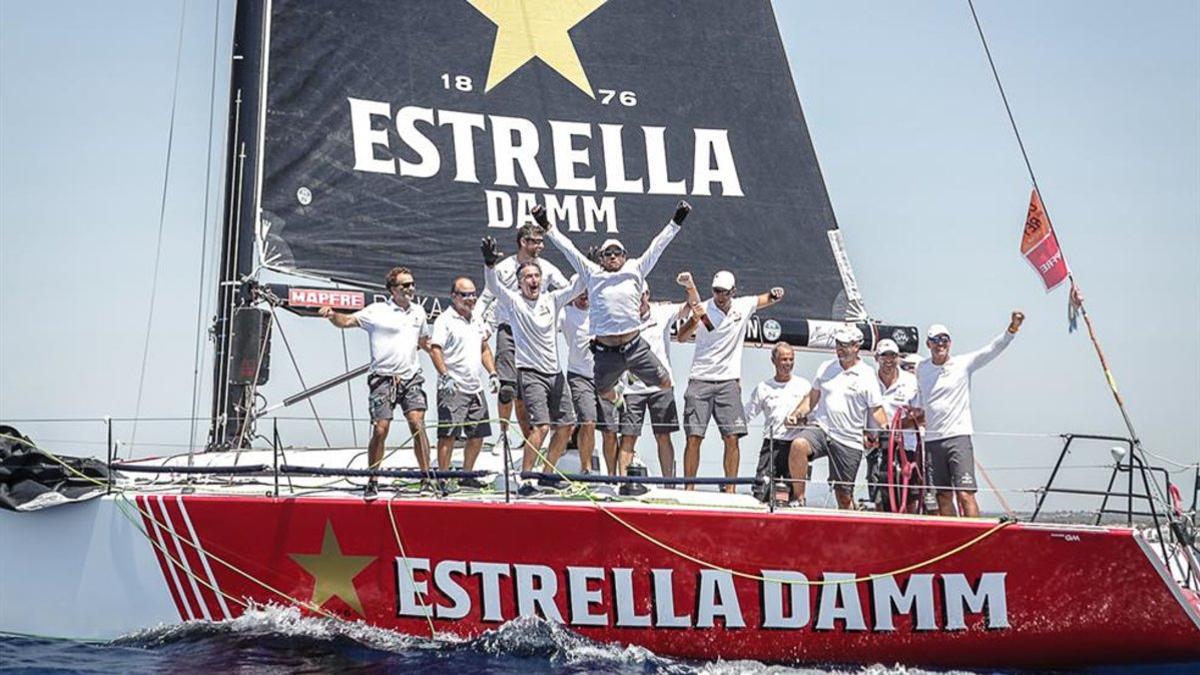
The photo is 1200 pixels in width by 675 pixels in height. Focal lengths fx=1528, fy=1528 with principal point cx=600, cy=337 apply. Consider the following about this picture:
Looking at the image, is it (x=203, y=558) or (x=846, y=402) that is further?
(x=846, y=402)

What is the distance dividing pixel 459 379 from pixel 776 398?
2.03 metres

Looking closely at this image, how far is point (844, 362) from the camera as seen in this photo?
30.2ft

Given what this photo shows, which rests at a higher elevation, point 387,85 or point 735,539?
point 387,85

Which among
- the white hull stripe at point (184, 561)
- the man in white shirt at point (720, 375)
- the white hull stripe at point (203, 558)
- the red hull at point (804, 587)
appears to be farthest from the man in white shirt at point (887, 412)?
the white hull stripe at point (184, 561)

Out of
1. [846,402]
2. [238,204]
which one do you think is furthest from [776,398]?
[238,204]

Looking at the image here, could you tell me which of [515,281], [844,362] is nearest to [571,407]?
[515,281]

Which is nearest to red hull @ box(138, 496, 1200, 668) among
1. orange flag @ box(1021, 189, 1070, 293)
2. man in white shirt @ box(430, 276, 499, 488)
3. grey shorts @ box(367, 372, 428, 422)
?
grey shorts @ box(367, 372, 428, 422)

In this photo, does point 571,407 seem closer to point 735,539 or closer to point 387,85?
point 735,539

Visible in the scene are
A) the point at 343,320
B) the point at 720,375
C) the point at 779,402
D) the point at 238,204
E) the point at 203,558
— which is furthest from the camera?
the point at 238,204

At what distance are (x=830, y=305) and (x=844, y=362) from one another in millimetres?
2243

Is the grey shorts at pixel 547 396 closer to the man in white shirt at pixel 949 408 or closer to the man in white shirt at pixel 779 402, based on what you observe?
the man in white shirt at pixel 779 402

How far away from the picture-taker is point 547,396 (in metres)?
8.92

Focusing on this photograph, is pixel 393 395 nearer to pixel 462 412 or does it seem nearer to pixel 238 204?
pixel 462 412

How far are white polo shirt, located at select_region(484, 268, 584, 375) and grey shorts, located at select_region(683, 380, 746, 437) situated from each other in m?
0.92
